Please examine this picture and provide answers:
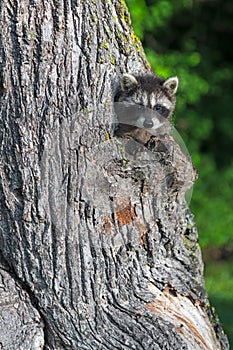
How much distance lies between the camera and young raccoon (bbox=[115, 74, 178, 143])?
17.0 ft

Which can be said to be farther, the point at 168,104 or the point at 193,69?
the point at 193,69

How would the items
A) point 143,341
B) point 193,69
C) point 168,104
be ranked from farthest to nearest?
point 193,69, point 168,104, point 143,341

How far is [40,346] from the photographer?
482 centimetres

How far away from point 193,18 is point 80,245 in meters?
9.90

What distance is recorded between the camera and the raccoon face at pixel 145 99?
5.28m

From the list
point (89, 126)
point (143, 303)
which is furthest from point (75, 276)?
point (89, 126)

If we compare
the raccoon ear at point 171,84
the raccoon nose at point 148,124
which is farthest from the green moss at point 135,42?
the raccoon ear at point 171,84

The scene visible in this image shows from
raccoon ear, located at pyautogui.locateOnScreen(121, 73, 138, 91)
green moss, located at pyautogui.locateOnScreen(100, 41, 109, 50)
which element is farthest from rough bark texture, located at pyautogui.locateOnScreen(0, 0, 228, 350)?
raccoon ear, located at pyautogui.locateOnScreen(121, 73, 138, 91)

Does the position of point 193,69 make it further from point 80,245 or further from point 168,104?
point 80,245

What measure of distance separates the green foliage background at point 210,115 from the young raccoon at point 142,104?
6011 mm

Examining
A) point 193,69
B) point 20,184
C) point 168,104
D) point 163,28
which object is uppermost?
point 163,28

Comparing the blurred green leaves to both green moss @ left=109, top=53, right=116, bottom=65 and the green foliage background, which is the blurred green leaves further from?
green moss @ left=109, top=53, right=116, bottom=65

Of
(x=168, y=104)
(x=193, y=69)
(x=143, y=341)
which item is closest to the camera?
(x=143, y=341)

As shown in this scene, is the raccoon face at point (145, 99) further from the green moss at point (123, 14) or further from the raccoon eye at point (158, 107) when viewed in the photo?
the green moss at point (123, 14)
